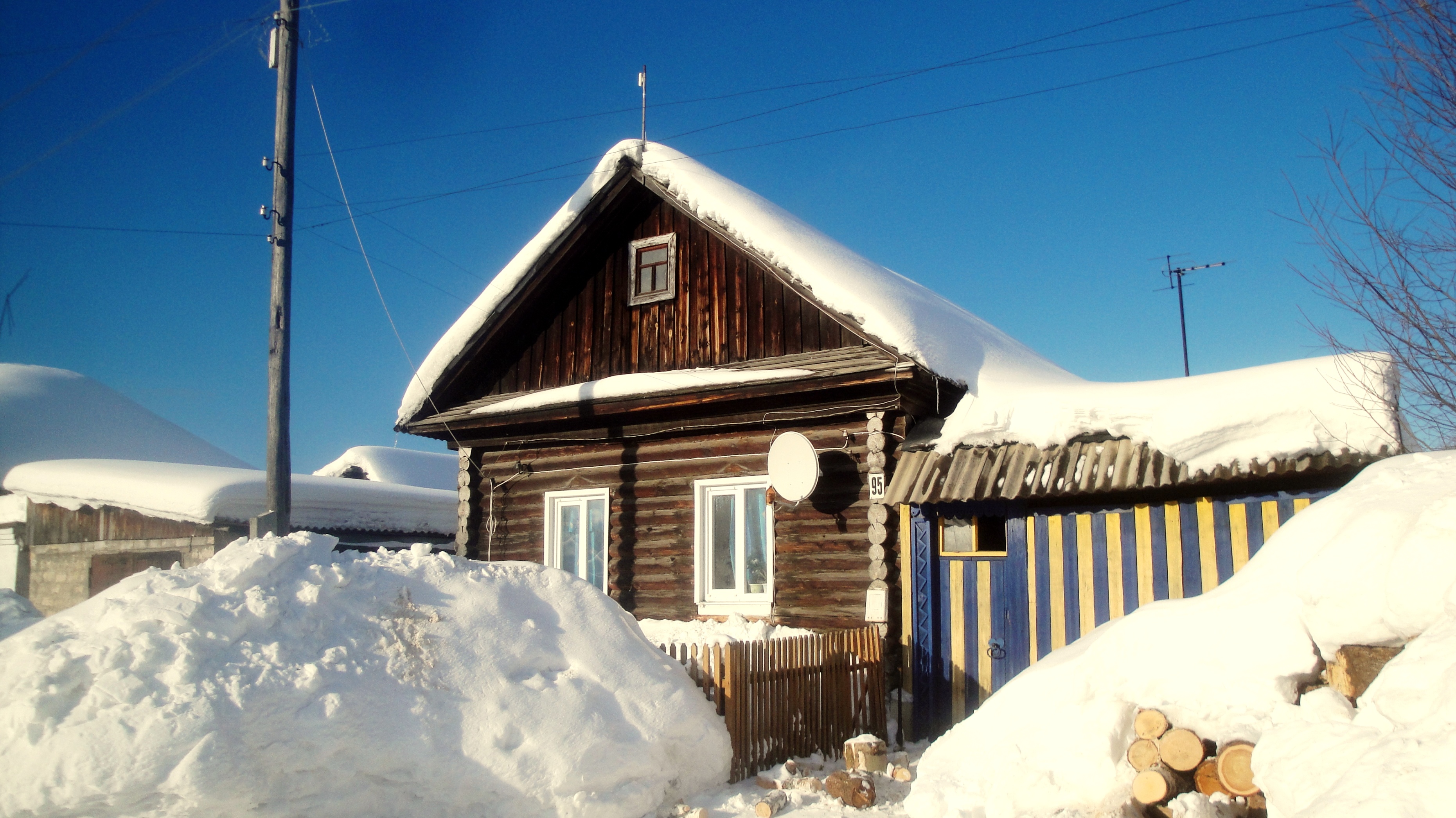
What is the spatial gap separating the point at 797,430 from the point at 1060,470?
3.12 meters

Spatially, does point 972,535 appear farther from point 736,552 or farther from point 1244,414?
point 736,552

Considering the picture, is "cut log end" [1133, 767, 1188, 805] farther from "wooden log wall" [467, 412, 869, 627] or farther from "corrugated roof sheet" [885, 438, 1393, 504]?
"wooden log wall" [467, 412, 869, 627]

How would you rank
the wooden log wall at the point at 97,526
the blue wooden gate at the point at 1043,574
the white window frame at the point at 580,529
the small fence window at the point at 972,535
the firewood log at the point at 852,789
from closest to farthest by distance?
the firewood log at the point at 852,789
the blue wooden gate at the point at 1043,574
the small fence window at the point at 972,535
the white window frame at the point at 580,529
the wooden log wall at the point at 97,526

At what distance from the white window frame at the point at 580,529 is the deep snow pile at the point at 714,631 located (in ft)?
3.81

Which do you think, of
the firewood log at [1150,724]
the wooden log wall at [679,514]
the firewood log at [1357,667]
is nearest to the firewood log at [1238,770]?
the firewood log at [1150,724]

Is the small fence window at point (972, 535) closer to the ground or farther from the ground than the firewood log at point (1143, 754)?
farther from the ground

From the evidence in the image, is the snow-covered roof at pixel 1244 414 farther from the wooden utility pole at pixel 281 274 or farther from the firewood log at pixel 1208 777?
the wooden utility pole at pixel 281 274

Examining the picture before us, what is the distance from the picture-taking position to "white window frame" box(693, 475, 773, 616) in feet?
34.6

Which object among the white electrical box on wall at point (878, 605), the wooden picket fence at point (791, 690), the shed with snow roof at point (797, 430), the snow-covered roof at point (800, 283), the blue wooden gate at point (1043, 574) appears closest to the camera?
the wooden picket fence at point (791, 690)

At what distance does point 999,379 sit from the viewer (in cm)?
1016

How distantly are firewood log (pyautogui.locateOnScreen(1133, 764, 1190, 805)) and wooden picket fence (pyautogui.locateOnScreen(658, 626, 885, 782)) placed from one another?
3208 mm

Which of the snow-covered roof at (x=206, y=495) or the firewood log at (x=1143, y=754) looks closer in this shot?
the firewood log at (x=1143, y=754)

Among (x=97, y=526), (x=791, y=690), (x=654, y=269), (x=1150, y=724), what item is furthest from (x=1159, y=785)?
(x=97, y=526)

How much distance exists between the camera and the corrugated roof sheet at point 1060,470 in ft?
24.1
